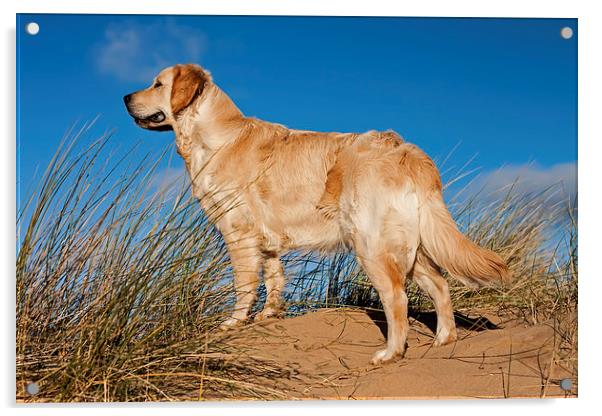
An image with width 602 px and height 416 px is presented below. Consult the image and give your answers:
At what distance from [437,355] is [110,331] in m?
1.75

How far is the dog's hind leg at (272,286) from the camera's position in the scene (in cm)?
433

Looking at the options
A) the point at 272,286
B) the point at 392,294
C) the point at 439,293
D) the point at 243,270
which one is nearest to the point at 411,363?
the point at 392,294

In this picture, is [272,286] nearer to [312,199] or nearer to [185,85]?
[312,199]

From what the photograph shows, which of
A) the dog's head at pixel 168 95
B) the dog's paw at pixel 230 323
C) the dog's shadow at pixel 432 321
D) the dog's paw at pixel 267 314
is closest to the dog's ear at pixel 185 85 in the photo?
the dog's head at pixel 168 95

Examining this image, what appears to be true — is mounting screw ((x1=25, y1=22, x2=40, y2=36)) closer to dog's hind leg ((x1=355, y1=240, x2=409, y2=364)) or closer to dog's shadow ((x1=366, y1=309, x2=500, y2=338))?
dog's hind leg ((x1=355, y1=240, x2=409, y2=364))

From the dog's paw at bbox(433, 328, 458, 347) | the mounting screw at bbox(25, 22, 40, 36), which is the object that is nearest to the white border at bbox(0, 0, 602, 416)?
the mounting screw at bbox(25, 22, 40, 36)

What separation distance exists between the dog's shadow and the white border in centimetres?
81

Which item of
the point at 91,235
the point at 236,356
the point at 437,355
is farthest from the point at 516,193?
the point at 91,235

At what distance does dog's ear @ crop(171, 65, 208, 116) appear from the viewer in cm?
483

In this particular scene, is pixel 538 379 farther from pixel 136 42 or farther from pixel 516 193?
pixel 136 42

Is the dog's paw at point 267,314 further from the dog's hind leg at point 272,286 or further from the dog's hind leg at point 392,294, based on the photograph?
the dog's hind leg at point 392,294

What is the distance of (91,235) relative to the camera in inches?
155

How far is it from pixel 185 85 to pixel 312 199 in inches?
45.4

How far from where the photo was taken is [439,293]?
4.34m
